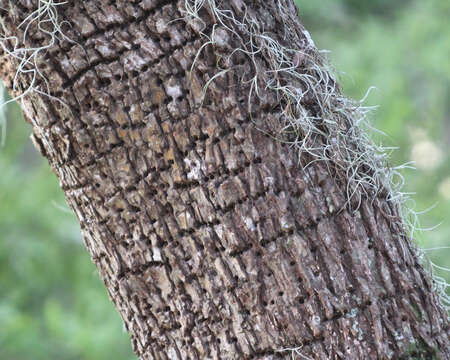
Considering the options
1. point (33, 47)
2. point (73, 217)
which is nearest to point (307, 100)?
point (33, 47)

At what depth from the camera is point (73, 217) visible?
4371mm

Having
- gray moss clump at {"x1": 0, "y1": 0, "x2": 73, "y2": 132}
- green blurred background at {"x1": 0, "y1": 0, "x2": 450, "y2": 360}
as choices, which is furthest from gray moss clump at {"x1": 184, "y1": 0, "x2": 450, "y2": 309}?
green blurred background at {"x1": 0, "y1": 0, "x2": 450, "y2": 360}

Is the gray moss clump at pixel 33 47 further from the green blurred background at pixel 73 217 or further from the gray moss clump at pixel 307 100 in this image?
the green blurred background at pixel 73 217

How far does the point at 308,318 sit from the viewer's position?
0.89 meters

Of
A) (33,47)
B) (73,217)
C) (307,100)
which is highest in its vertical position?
(73,217)

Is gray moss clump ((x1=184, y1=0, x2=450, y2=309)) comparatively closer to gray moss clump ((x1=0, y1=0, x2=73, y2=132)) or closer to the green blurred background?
gray moss clump ((x1=0, y1=0, x2=73, y2=132))

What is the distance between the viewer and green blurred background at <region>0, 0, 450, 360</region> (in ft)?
11.1

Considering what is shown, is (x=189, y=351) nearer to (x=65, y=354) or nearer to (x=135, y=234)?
(x=135, y=234)

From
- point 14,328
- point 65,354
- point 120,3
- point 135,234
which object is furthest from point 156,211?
point 65,354

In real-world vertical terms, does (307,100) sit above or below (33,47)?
below

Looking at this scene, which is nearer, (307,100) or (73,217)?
(307,100)

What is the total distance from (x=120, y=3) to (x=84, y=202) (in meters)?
0.34

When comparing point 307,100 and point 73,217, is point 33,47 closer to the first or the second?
point 307,100

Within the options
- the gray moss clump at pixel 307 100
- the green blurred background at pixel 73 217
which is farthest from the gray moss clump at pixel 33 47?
the green blurred background at pixel 73 217
